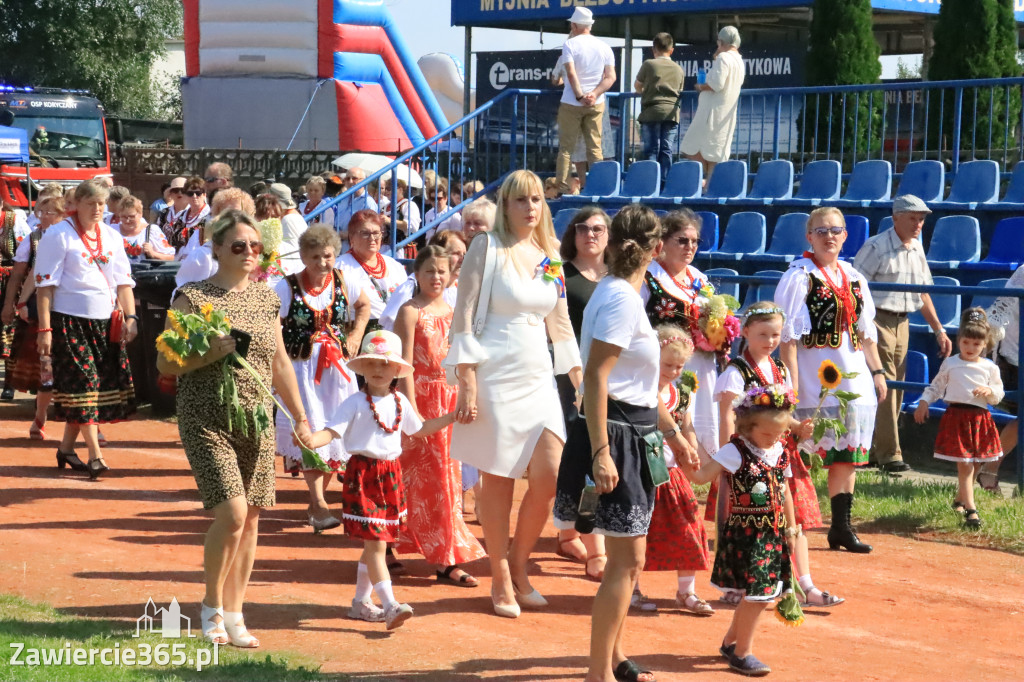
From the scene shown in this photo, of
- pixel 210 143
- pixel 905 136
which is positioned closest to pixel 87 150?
pixel 210 143

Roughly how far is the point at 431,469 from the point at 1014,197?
24.7 ft

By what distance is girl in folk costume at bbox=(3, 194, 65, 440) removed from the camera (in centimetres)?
1107

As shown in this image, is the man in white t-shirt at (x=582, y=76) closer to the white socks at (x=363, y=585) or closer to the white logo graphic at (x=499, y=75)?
the white logo graphic at (x=499, y=75)

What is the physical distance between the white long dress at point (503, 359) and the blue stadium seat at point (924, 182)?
7412 mm

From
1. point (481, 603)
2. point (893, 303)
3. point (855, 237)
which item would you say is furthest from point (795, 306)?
point (855, 237)

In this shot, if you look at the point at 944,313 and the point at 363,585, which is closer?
the point at 363,585

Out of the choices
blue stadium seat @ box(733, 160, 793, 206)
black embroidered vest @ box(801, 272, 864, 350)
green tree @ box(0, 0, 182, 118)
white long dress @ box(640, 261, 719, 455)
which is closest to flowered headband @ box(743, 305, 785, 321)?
white long dress @ box(640, 261, 719, 455)

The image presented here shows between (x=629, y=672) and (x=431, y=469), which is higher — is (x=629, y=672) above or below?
below

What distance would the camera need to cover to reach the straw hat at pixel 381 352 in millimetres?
6367

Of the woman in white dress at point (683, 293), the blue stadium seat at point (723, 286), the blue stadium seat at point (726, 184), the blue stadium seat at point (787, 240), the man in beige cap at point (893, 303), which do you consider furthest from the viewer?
the blue stadium seat at point (726, 184)

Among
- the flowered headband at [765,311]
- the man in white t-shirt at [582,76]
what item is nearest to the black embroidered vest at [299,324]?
the flowered headband at [765,311]

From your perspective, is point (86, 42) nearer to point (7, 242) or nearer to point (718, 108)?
point (7, 242)

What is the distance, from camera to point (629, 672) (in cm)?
538

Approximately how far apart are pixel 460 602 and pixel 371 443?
98 cm
